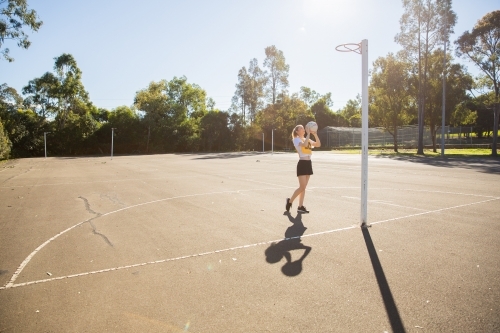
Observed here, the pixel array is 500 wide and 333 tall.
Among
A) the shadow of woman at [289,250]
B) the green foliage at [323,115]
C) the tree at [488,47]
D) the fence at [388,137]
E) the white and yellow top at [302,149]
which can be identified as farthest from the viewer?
the green foliage at [323,115]

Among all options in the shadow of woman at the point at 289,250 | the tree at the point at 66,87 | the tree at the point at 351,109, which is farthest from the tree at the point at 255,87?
the shadow of woman at the point at 289,250

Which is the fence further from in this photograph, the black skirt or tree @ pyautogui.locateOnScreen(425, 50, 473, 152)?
the black skirt

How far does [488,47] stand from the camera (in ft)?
98.5

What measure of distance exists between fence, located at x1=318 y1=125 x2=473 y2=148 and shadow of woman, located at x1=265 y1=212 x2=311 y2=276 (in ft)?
144

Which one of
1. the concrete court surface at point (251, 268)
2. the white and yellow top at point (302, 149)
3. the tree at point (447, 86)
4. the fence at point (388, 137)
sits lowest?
the concrete court surface at point (251, 268)

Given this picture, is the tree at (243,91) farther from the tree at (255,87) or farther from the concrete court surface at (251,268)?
the concrete court surface at (251,268)

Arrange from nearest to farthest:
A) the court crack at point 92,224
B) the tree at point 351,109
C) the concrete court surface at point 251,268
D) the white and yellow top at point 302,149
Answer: the concrete court surface at point 251,268
the court crack at point 92,224
the white and yellow top at point 302,149
the tree at point 351,109

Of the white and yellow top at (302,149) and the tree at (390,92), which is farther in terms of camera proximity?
→ the tree at (390,92)

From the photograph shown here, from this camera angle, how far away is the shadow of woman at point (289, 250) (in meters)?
4.34

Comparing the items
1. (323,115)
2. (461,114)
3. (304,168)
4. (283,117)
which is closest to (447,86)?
(461,114)

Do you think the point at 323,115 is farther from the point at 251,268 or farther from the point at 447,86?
the point at 251,268

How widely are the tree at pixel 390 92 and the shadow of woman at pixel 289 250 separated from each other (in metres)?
37.3

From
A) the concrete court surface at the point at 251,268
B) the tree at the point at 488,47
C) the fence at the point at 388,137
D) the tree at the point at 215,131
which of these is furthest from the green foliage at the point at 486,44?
the tree at the point at 215,131

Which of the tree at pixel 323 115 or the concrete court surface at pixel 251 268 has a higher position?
the tree at pixel 323 115
